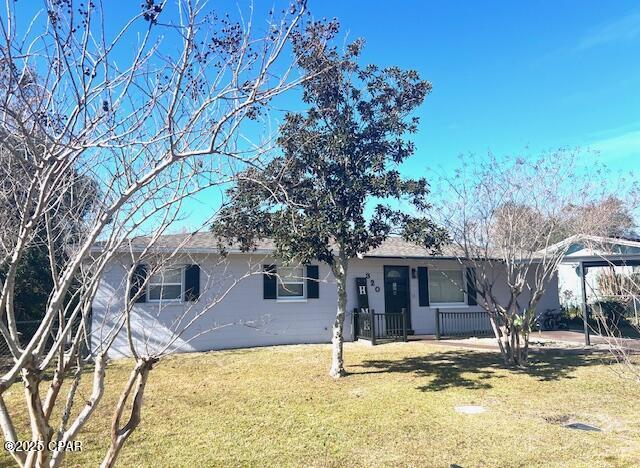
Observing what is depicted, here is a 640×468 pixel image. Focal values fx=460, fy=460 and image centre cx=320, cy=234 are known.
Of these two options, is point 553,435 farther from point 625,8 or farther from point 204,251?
point 204,251

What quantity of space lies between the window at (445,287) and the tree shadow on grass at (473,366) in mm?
4569

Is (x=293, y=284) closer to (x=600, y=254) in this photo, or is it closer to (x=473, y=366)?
(x=473, y=366)

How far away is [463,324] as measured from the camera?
53.3ft

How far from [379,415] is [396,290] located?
9.54 m

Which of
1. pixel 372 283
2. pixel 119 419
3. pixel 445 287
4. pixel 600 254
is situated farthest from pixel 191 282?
pixel 119 419

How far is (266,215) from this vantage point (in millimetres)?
8852

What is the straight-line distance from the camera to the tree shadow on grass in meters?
8.79

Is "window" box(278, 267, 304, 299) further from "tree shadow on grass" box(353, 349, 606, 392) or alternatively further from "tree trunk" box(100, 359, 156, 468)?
"tree trunk" box(100, 359, 156, 468)

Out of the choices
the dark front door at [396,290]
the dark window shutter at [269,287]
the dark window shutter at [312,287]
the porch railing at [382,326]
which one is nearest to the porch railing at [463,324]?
the dark front door at [396,290]

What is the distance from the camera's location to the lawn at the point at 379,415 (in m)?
5.05

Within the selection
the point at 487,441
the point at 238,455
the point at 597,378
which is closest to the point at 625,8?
the point at 597,378

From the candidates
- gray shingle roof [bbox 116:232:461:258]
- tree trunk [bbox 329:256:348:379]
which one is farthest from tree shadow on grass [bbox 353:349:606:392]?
gray shingle roof [bbox 116:232:461:258]

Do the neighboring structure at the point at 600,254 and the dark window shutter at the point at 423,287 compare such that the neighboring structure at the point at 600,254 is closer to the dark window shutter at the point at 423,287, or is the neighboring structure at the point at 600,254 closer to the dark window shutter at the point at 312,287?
the dark window shutter at the point at 423,287

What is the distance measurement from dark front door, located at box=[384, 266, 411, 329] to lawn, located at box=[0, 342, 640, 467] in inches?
190
